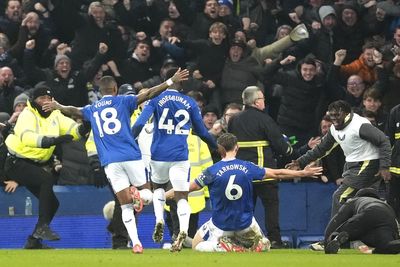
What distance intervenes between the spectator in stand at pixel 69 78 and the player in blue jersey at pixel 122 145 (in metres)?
6.14

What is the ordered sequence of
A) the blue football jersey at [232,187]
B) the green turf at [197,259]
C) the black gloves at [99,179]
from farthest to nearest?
the black gloves at [99,179], the blue football jersey at [232,187], the green turf at [197,259]

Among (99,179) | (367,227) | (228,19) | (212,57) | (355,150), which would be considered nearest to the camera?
(367,227)

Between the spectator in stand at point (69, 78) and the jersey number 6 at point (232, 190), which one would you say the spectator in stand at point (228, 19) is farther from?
the jersey number 6 at point (232, 190)

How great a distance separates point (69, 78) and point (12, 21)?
8.22 feet

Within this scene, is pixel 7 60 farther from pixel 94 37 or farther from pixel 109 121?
pixel 109 121

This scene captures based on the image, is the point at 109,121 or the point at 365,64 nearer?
the point at 109,121

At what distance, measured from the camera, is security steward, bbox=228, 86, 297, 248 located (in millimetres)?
20781

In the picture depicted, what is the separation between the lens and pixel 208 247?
1884 cm

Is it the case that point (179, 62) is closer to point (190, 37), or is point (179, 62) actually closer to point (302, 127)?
point (190, 37)

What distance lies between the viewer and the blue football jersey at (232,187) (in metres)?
18.6

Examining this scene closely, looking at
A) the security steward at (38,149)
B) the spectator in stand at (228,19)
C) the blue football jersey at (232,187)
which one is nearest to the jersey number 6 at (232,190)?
the blue football jersey at (232,187)

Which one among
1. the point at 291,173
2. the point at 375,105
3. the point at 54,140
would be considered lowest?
the point at 291,173

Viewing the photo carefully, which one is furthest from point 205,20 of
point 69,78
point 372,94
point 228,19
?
point 372,94

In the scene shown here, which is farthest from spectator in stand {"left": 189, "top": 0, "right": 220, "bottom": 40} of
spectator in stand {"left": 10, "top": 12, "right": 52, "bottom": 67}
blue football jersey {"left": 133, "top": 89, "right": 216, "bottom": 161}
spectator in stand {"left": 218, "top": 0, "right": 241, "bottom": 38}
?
blue football jersey {"left": 133, "top": 89, "right": 216, "bottom": 161}
